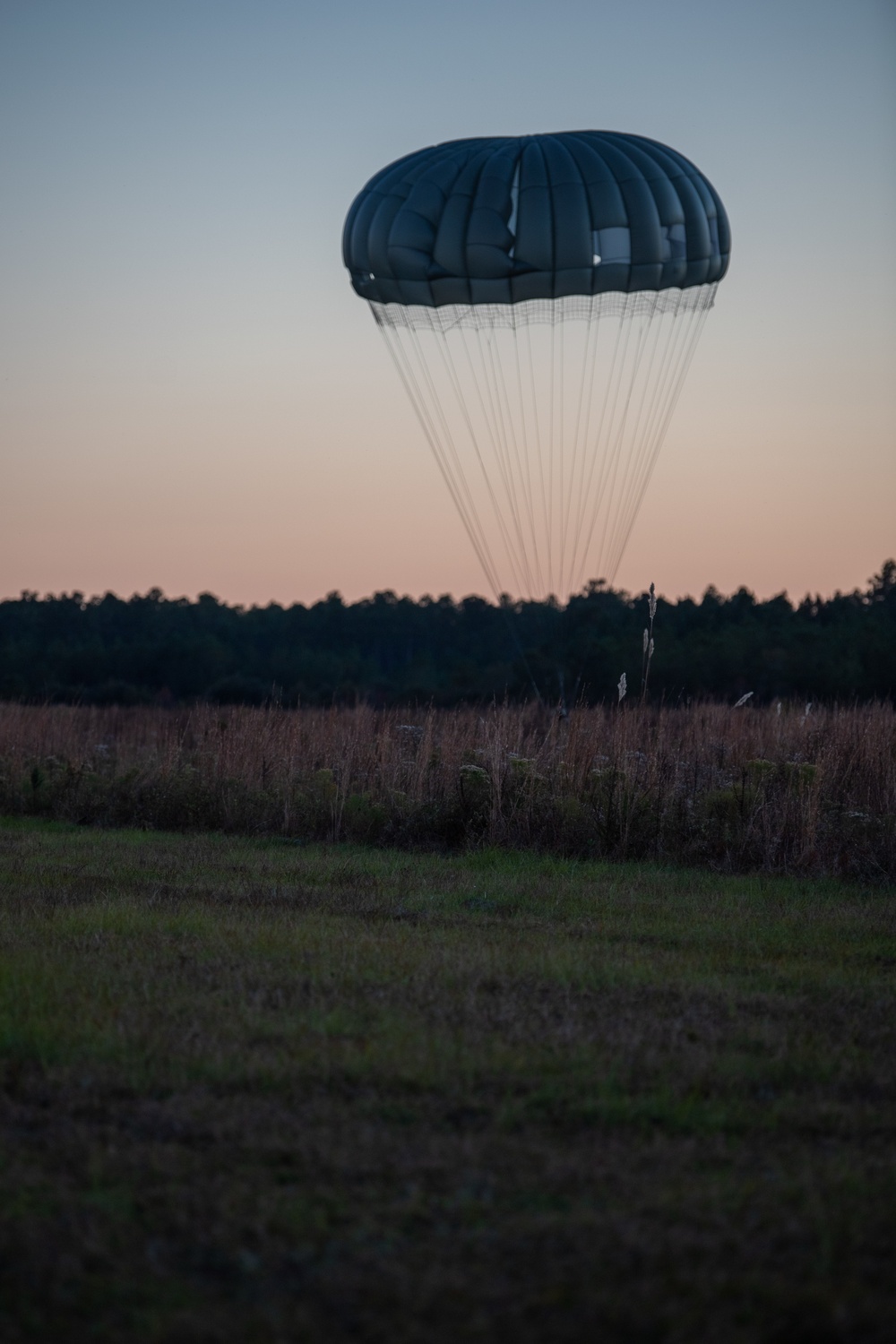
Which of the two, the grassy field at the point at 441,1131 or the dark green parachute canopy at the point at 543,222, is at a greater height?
the dark green parachute canopy at the point at 543,222

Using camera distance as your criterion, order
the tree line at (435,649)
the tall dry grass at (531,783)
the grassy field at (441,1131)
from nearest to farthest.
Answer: the grassy field at (441,1131), the tall dry grass at (531,783), the tree line at (435,649)

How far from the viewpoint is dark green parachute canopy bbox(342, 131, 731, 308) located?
1091 centimetres

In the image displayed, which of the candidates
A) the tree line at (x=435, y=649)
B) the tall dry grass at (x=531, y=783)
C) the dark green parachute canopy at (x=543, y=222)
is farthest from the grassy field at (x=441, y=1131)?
the tree line at (x=435, y=649)

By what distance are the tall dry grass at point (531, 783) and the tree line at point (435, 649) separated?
404 inches

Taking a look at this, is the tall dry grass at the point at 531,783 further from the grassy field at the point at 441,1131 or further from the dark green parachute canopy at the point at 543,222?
the dark green parachute canopy at the point at 543,222

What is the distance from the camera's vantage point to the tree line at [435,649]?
35156 mm

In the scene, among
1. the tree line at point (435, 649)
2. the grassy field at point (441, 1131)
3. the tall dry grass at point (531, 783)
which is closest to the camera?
the grassy field at point (441, 1131)

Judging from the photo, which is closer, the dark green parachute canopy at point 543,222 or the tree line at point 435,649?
the dark green parachute canopy at point 543,222

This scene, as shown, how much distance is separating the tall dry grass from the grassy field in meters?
2.36

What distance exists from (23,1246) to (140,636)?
54367 mm

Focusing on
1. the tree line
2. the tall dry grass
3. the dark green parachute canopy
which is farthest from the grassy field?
the tree line

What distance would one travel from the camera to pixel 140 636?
2168 inches

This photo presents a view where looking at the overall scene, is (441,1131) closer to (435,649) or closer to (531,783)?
(531,783)

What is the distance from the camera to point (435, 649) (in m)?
60.3
